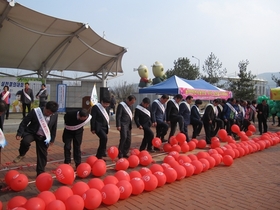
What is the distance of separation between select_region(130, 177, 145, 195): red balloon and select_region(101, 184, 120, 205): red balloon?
16.1 inches

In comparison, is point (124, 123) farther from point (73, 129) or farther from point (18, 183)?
point (18, 183)

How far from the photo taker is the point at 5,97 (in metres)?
11.0

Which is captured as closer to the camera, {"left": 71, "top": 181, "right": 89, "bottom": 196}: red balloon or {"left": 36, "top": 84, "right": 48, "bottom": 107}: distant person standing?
{"left": 71, "top": 181, "right": 89, "bottom": 196}: red balloon

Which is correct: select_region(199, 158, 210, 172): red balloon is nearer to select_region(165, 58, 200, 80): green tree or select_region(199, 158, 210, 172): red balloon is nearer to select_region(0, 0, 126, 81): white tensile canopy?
select_region(0, 0, 126, 81): white tensile canopy

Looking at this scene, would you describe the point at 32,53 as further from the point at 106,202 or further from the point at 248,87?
the point at 248,87

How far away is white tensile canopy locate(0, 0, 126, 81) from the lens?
1033 centimetres

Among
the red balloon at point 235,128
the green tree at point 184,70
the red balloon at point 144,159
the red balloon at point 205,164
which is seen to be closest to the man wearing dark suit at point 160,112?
the red balloon at point 144,159

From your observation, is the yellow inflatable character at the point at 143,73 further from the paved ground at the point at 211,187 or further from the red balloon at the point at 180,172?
the red balloon at the point at 180,172

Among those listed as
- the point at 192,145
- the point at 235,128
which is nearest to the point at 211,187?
the point at 192,145

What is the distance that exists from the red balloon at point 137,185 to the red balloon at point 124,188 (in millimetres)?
128

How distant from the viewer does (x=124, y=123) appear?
6648mm

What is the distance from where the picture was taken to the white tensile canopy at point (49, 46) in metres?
10.3

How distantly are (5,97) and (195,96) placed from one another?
902 centimetres

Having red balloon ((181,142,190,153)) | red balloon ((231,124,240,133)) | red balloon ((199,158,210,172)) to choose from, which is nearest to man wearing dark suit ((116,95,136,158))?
red balloon ((181,142,190,153))
